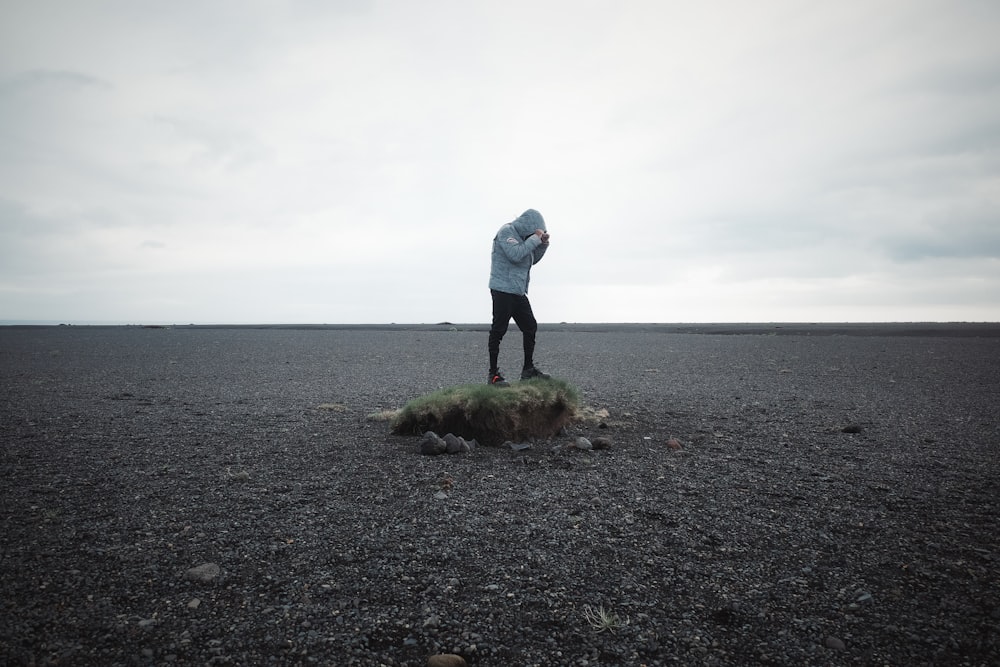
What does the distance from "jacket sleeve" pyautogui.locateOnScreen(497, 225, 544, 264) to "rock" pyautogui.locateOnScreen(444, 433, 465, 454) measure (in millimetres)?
2727

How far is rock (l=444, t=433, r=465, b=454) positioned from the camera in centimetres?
564

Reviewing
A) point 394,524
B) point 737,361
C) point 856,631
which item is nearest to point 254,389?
point 394,524

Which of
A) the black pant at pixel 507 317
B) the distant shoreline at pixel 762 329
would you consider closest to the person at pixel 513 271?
the black pant at pixel 507 317

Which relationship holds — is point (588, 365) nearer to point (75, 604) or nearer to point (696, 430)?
point (696, 430)

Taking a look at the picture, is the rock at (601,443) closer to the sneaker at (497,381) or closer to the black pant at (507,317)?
the sneaker at (497,381)

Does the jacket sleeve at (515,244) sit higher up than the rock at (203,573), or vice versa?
the jacket sleeve at (515,244)

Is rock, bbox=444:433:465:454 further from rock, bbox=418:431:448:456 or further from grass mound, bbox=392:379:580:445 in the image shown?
grass mound, bbox=392:379:580:445

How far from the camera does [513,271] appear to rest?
7.43 meters

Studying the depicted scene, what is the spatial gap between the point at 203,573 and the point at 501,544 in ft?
5.67

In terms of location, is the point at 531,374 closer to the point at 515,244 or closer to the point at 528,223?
the point at 515,244

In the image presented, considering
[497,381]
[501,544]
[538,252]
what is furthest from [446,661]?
[538,252]

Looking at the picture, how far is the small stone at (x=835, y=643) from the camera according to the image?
92.7 inches

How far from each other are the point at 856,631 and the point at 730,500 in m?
1.73

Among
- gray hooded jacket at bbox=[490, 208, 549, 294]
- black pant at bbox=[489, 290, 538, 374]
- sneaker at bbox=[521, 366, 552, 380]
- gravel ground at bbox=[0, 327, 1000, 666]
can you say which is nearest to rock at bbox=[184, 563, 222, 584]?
gravel ground at bbox=[0, 327, 1000, 666]
